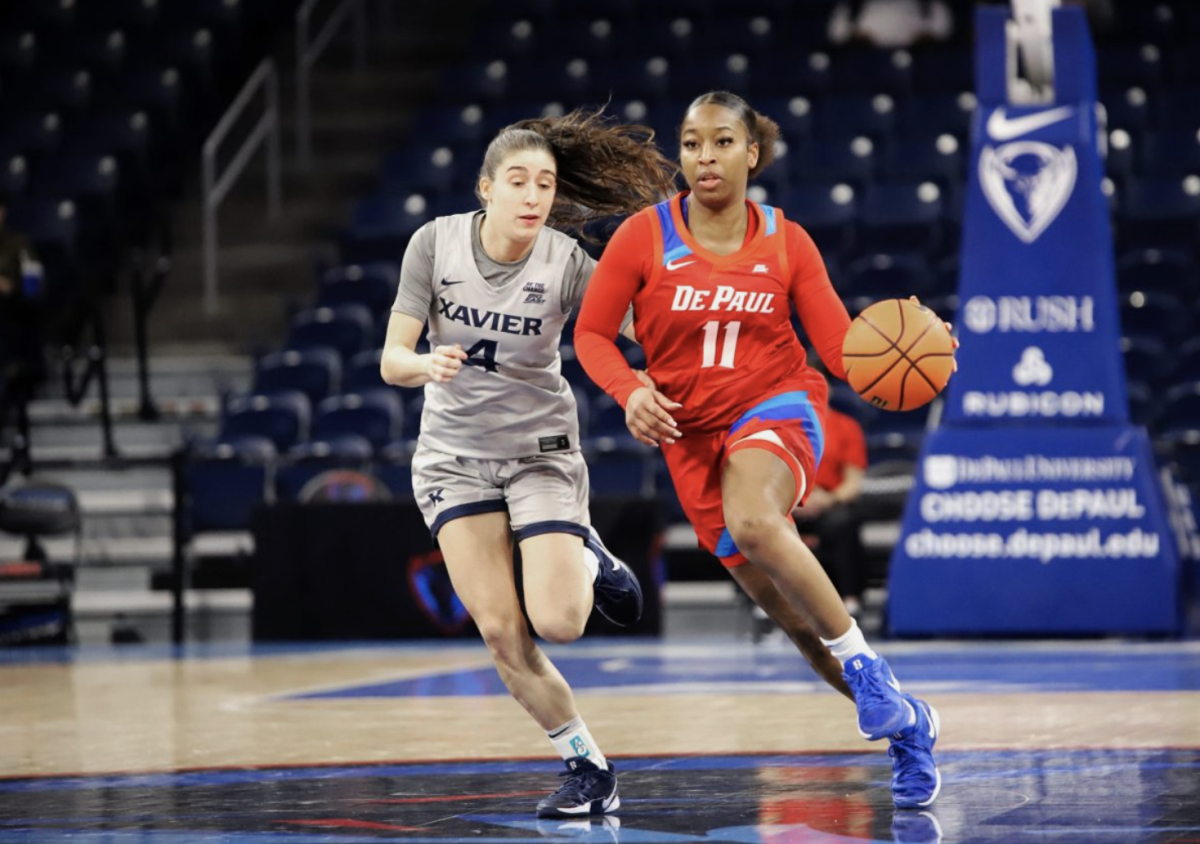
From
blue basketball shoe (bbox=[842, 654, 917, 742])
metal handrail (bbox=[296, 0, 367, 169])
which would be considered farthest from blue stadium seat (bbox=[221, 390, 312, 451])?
blue basketball shoe (bbox=[842, 654, 917, 742])

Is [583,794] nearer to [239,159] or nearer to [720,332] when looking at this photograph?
[720,332]

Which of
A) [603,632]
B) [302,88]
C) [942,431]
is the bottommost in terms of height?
[603,632]

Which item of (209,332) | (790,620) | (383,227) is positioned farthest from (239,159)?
(790,620)

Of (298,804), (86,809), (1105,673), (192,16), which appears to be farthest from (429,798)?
(192,16)

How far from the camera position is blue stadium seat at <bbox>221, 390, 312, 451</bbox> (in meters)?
14.1

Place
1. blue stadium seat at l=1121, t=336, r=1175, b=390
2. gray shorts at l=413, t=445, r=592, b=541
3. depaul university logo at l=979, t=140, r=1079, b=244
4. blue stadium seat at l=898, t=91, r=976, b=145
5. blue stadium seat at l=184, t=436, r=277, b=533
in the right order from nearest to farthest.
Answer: gray shorts at l=413, t=445, r=592, b=541 → depaul university logo at l=979, t=140, r=1079, b=244 → blue stadium seat at l=1121, t=336, r=1175, b=390 → blue stadium seat at l=184, t=436, r=277, b=533 → blue stadium seat at l=898, t=91, r=976, b=145

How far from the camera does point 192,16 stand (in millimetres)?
18938

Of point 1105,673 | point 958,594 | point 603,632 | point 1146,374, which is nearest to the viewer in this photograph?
point 1105,673

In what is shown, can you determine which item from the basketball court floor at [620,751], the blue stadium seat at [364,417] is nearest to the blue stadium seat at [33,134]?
the blue stadium seat at [364,417]

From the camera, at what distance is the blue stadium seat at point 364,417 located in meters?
13.8

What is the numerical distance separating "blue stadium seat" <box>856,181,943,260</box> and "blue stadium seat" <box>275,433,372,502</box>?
4.26 metres

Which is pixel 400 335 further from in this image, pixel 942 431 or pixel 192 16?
pixel 192 16

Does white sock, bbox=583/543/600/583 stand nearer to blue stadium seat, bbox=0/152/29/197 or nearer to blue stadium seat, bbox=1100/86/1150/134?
blue stadium seat, bbox=1100/86/1150/134

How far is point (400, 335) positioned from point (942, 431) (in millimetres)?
6378
